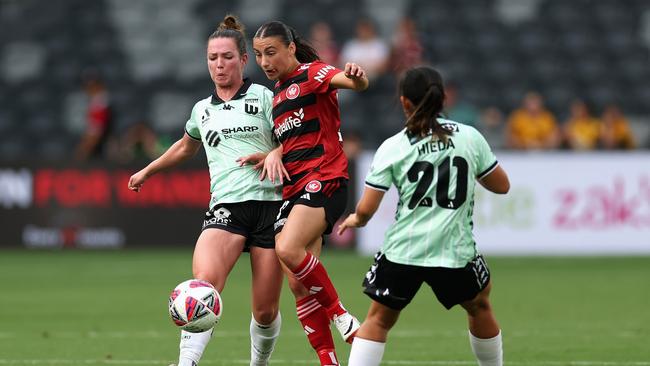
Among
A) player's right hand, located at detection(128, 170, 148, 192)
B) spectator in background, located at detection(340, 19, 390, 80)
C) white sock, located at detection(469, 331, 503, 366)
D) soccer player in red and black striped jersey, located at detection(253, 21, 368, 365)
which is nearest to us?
white sock, located at detection(469, 331, 503, 366)

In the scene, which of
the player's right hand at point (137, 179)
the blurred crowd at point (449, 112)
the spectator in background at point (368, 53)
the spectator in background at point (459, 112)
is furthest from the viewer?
the spectator in background at point (368, 53)

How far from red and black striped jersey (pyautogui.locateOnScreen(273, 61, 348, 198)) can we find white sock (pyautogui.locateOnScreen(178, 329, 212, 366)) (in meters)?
1.07

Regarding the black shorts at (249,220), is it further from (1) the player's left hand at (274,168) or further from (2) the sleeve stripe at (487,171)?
(2) the sleeve stripe at (487,171)

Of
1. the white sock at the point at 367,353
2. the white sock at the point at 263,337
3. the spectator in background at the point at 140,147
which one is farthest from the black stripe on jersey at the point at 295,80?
the spectator in background at the point at 140,147

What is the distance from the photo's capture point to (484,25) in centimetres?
2594

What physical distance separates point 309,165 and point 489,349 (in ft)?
5.46

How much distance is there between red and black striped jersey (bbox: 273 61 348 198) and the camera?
778cm

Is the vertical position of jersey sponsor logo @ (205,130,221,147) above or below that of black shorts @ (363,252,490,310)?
above

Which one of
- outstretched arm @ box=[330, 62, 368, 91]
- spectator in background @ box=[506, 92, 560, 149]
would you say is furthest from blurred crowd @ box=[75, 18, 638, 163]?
outstretched arm @ box=[330, 62, 368, 91]

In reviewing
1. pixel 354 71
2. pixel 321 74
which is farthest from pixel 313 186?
pixel 354 71

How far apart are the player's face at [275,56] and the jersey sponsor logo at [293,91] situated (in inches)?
5.0

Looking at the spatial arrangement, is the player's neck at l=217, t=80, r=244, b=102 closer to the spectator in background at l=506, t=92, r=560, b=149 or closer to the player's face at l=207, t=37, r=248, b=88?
the player's face at l=207, t=37, r=248, b=88

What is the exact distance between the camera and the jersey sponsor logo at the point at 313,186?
7715 mm

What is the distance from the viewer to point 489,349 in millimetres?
7020
